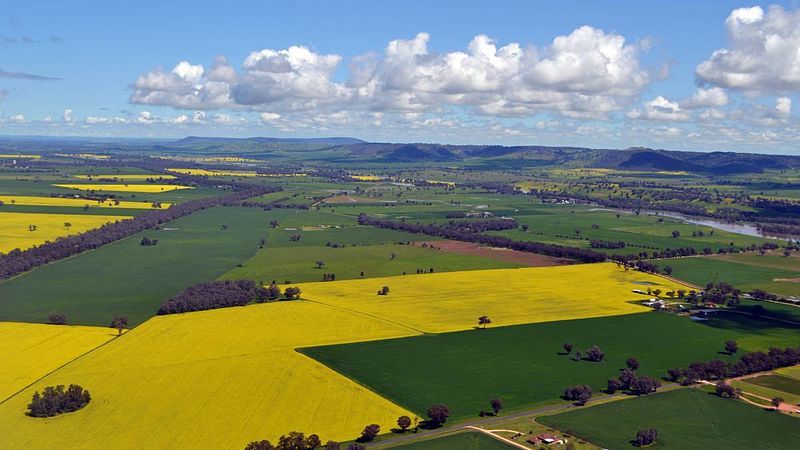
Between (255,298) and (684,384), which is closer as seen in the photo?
(684,384)

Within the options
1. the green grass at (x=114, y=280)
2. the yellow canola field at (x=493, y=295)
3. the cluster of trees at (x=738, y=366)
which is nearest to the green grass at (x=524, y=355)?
the cluster of trees at (x=738, y=366)

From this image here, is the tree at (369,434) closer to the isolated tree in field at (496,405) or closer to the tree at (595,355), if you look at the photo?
the isolated tree in field at (496,405)

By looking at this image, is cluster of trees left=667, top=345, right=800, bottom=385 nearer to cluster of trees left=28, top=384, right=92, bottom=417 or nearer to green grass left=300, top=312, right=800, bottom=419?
green grass left=300, top=312, right=800, bottom=419

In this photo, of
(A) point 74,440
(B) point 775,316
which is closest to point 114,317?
(A) point 74,440

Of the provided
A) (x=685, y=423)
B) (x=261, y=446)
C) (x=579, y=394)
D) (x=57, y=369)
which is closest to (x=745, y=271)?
(x=685, y=423)

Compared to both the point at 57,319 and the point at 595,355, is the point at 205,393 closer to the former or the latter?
the point at 57,319

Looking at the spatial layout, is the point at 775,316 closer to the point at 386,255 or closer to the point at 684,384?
the point at 684,384

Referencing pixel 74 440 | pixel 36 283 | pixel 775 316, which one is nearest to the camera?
pixel 74 440
